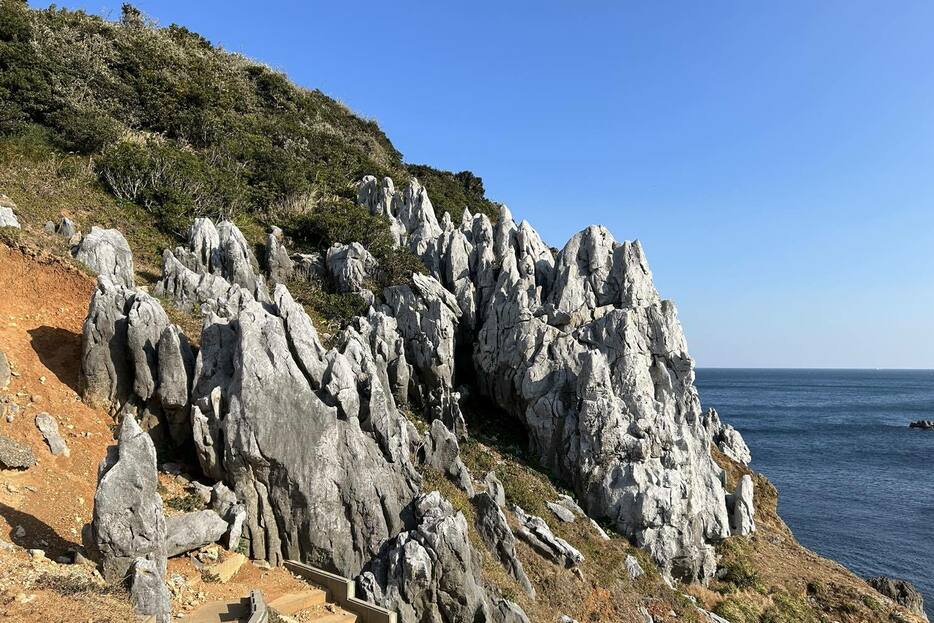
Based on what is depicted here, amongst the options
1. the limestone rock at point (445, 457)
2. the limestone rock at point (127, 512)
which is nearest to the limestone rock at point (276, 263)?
the limestone rock at point (445, 457)

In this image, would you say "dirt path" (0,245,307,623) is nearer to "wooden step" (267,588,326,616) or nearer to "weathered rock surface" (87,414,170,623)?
"wooden step" (267,588,326,616)

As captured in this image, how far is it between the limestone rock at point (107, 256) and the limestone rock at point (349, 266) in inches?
393

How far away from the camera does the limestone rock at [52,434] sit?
43.1 ft

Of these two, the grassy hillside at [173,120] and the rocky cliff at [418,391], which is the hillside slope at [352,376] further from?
the grassy hillside at [173,120]

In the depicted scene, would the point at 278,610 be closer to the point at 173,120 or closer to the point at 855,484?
the point at 173,120

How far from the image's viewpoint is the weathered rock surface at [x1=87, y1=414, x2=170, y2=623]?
31.9ft

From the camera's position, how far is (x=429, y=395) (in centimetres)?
2602

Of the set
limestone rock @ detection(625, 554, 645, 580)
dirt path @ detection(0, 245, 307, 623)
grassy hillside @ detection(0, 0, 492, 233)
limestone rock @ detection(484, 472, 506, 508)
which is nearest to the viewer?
dirt path @ detection(0, 245, 307, 623)

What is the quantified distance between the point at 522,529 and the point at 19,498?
14519 millimetres

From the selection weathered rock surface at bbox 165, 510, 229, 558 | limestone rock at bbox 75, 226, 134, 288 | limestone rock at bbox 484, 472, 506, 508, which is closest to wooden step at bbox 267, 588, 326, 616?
weathered rock surface at bbox 165, 510, 229, 558

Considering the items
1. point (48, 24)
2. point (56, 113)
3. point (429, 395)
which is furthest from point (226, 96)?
point (429, 395)

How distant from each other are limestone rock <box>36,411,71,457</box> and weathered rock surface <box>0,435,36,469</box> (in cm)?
68

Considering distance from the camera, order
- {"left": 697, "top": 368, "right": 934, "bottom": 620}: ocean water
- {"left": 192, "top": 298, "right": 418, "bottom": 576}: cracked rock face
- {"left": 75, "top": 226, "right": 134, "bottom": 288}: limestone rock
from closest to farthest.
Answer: {"left": 192, "top": 298, "right": 418, "bottom": 576}: cracked rock face → {"left": 75, "top": 226, "right": 134, "bottom": 288}: limestone rock → {"left": 697, "top": 368, "right": 934, "bottom": 620}: ocean water

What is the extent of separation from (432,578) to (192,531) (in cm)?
579
